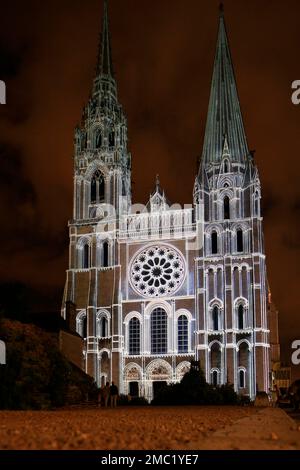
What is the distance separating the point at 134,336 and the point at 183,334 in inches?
187

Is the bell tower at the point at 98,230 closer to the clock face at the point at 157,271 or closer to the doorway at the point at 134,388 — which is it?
the doorway at the point at 134,388

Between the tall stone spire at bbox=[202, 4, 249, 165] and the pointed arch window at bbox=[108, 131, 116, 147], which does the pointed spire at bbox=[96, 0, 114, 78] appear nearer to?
the pointed arch window at bbox=[108, 131, 116, 147]

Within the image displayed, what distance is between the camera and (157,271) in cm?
6341

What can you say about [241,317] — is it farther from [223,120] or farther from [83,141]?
[83,141]

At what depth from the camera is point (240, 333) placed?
59.1 metres

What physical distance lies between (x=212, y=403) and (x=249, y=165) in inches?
1359

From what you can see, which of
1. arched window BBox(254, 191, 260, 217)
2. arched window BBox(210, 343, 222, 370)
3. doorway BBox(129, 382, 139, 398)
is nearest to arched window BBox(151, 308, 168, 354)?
doorway BBox(129, 382, 139, 398)

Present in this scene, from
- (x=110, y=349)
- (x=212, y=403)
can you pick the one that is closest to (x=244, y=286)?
(x=110, y=349)

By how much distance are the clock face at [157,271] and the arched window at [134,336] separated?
109 inches

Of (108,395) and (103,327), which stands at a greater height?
(103,327)

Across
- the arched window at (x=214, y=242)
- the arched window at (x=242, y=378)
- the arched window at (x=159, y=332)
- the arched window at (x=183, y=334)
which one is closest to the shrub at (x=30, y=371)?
the arched window at (x=242, y=378)

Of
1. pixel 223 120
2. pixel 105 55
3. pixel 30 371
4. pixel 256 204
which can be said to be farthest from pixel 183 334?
pixel 30 371

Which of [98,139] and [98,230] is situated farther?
[98,139]

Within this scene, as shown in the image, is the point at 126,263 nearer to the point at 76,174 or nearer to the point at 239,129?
the point at 76,174
